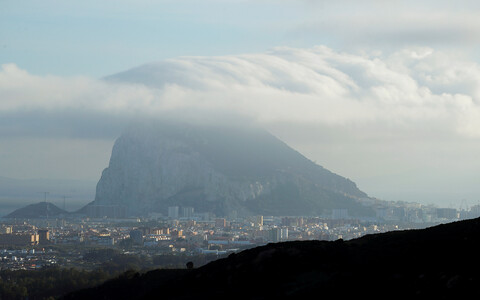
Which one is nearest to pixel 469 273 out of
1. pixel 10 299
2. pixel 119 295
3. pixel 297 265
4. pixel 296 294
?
pixel 296 294

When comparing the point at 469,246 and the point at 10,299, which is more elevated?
the point at 469,246

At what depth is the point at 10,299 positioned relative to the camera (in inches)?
5364

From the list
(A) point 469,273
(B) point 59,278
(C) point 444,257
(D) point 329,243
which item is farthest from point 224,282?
(B) point 59,278

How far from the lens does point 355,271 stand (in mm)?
58625

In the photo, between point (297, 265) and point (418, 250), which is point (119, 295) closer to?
point (297, 265)

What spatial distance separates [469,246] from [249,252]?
22.5m

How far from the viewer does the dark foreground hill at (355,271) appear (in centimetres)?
5012

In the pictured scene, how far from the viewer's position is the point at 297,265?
6462 centimetres

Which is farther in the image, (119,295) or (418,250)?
(119,295)

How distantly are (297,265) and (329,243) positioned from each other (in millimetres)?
10475

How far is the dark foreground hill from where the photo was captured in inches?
1973

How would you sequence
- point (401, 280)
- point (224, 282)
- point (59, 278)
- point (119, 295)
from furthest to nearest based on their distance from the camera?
point (59, 278), point (119, 295), point (224, 282), point (401, 280)

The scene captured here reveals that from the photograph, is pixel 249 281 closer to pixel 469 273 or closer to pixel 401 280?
pixel 401 280

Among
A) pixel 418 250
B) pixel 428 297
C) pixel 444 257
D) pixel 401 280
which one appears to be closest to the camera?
pixel 428 297
